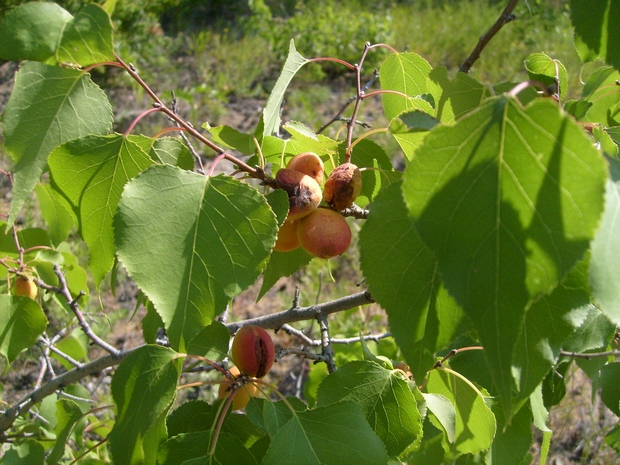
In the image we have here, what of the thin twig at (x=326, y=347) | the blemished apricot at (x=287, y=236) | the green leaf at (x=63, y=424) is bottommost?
the green leaf at (x=63, y=424)

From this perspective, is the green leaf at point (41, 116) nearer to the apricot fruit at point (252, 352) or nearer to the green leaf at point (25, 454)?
the apricot fruit at point (252, 352)

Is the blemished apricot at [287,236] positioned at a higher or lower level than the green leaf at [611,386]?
higher

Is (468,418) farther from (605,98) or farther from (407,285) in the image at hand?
(605,98)

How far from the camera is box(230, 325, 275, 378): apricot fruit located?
84cm

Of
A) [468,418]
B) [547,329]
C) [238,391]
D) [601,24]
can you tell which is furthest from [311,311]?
[601,24]

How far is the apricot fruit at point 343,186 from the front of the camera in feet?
2.63

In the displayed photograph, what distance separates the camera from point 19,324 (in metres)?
1.25

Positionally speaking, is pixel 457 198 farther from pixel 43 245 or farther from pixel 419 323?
pixel 43 245

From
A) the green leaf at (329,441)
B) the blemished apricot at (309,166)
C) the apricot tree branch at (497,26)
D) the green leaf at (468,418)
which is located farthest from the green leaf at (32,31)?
the green leaf at (468,418)

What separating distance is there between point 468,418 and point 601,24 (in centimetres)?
63

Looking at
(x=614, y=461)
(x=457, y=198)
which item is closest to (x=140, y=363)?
(x=457, y=198)

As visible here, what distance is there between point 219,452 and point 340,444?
0.18 m

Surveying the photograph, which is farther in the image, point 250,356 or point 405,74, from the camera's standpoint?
point 405,74

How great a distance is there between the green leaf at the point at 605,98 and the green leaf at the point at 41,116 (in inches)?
35.6
